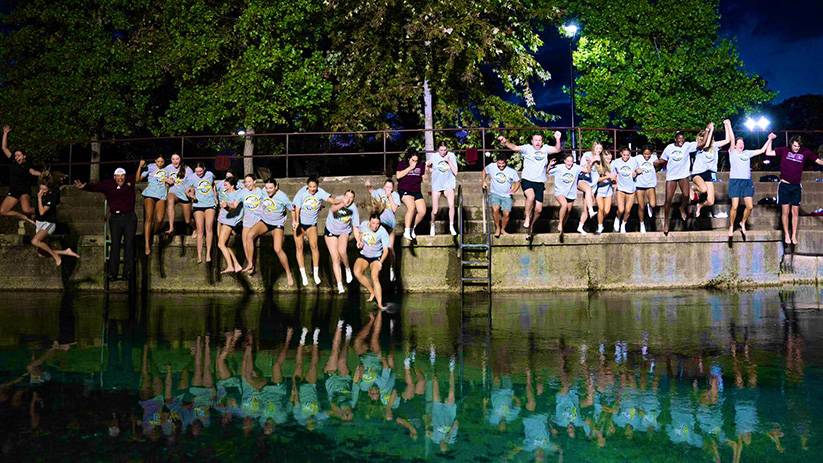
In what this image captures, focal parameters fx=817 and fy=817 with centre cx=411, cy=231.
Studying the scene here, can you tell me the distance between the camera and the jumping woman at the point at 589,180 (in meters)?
16.8

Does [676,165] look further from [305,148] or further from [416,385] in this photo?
[305,148]

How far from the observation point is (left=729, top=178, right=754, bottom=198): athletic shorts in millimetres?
16359

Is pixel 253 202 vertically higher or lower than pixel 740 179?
lower

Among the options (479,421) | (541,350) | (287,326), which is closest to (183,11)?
(287,326)

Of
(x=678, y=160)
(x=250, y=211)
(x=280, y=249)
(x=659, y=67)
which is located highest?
(x=659, y=67)

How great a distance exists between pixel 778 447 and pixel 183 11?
30058 mm

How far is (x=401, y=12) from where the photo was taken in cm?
3181

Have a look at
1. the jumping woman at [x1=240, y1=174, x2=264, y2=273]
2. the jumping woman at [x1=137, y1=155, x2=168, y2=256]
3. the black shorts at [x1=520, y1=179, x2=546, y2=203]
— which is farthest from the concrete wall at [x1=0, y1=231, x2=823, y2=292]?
the jumping woman at [x1=240, y1=174, x2=264, y2=273]

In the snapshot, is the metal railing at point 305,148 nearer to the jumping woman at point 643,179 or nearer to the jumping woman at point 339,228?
the jumping woman at point 643,179

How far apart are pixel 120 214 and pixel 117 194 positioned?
40cm

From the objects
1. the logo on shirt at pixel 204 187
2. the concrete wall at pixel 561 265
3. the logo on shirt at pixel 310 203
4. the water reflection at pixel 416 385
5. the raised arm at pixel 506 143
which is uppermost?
the raised arm at pixel 506 143

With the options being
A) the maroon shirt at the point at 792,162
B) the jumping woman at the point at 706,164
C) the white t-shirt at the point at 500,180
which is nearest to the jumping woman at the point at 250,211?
the white t-shirt at the point at 500,180

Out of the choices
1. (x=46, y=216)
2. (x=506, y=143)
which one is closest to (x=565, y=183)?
(x=506, y=143)

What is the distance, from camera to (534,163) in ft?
53.0
